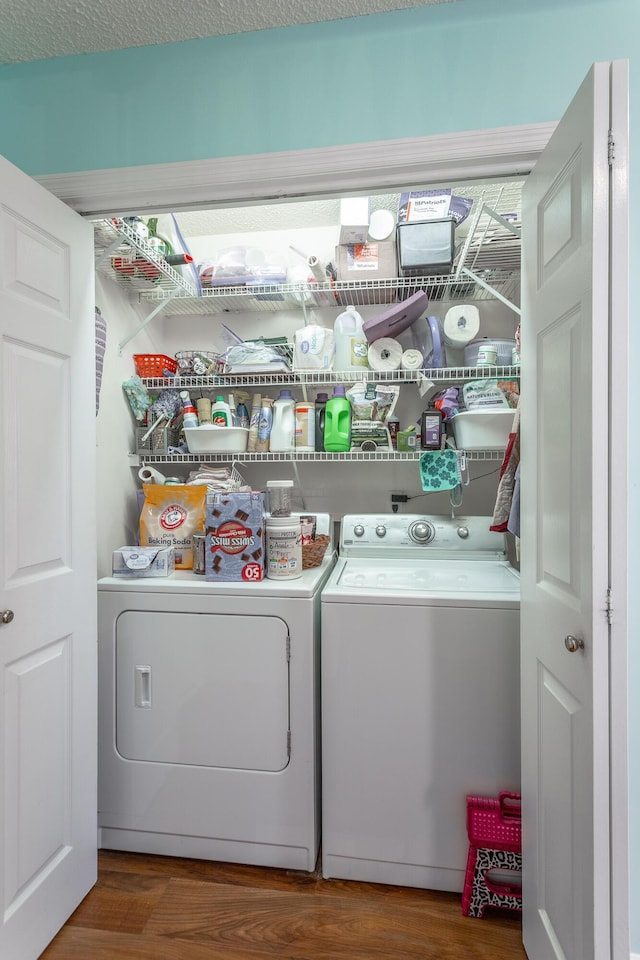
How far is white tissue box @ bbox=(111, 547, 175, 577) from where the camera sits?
1802mm

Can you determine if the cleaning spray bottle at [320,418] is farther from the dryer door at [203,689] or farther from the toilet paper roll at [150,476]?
the dryer door at [203,689]

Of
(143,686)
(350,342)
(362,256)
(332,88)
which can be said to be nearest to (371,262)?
(362,256)

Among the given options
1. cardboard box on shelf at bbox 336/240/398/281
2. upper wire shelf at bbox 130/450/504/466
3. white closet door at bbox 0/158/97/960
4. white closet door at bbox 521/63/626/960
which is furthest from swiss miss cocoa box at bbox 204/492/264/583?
cardboard box on shelf at bbox 336/240/398/281

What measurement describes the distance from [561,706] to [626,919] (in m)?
0.35

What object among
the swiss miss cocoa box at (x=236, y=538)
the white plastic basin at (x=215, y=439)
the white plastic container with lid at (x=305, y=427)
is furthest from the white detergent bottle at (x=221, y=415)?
the swiss miss cocoa box at (x=236, y=538)

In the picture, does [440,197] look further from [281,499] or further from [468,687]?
[468,687]

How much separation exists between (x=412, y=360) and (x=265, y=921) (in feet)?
6.64

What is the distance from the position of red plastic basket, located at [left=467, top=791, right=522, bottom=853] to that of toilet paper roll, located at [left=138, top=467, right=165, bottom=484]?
1.69 m

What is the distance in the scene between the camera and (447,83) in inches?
51.6

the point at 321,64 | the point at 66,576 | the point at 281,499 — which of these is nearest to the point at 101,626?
the point at 66,576

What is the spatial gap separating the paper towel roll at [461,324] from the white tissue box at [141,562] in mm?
1491

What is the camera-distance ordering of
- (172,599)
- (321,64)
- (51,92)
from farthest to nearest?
1. (172,599)
2. (51,92)
3. (321,64)

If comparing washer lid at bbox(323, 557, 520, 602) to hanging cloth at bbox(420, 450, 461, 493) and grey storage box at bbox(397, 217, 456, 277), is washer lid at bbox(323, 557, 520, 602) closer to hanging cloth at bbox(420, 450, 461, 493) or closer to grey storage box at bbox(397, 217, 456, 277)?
hanging cloth at bbox(420, 450, 461, 493)

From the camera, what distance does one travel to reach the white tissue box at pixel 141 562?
1802mm
